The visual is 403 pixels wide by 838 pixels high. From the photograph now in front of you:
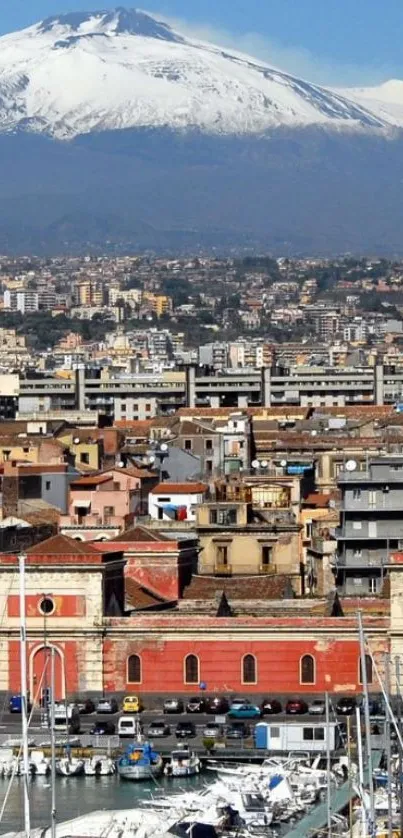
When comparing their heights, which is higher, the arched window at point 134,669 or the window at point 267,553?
the window at point 267,553

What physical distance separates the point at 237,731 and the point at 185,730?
2.75 feet

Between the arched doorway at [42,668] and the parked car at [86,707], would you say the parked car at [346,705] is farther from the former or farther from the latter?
the arched doorway at [42,668]

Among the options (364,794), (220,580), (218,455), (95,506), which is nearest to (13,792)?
(364,794)

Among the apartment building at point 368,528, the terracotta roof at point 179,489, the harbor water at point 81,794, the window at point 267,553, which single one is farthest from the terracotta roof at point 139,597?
the terracotta roof at point 179,489

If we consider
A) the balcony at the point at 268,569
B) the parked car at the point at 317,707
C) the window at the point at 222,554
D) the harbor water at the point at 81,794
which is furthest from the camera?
the window at the point at 222,554

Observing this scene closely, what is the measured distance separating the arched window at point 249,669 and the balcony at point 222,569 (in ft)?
33.6

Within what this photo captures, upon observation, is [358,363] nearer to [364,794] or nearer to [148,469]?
[148,469]

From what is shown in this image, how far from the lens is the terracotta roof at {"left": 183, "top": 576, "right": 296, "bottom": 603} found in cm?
6219

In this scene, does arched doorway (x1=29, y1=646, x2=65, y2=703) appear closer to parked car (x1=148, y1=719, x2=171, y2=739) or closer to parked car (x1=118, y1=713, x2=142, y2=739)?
parked car (x1=118, y1=713, x2=142, y2=739)

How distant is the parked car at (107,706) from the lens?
5528cm

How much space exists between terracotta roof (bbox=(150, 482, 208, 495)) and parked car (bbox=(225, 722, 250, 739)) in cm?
2065

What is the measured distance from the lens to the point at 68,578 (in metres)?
56.7

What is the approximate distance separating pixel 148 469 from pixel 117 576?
25.1 meters

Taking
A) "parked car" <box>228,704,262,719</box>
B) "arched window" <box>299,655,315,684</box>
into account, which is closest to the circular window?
A: "parked car" <box>228,704,262,719</box>
